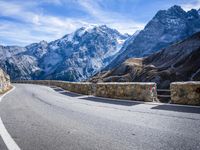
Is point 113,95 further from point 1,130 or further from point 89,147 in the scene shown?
point 89,147

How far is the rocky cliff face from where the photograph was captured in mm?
57281

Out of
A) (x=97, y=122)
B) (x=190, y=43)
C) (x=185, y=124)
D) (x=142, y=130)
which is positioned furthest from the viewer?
(x=190, y=43)

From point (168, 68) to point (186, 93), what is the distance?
5728cm

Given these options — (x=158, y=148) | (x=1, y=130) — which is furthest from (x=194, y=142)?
(x=1, y=130)

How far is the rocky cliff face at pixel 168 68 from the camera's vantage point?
188 ft

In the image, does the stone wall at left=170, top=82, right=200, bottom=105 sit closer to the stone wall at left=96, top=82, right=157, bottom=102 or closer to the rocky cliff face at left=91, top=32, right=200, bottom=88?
the stone wall at left=96, top=82, right=157, bottom=102

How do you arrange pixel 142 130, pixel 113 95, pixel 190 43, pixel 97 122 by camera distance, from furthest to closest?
pixel 190 43, pixel 113 95, pixel 97 122, pixel 142 130

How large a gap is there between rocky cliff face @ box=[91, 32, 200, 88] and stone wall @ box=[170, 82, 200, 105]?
1644 inches

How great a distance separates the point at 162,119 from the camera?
7.82 metres

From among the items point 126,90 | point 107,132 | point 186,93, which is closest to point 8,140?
point 107,132

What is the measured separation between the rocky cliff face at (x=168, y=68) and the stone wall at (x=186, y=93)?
41.8 m

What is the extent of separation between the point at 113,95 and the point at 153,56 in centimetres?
8210

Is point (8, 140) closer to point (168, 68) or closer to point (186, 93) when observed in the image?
point (186, 93)

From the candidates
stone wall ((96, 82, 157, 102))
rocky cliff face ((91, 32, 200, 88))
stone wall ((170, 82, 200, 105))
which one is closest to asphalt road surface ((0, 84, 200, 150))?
stone wall ((170, 82, 200, 105))
